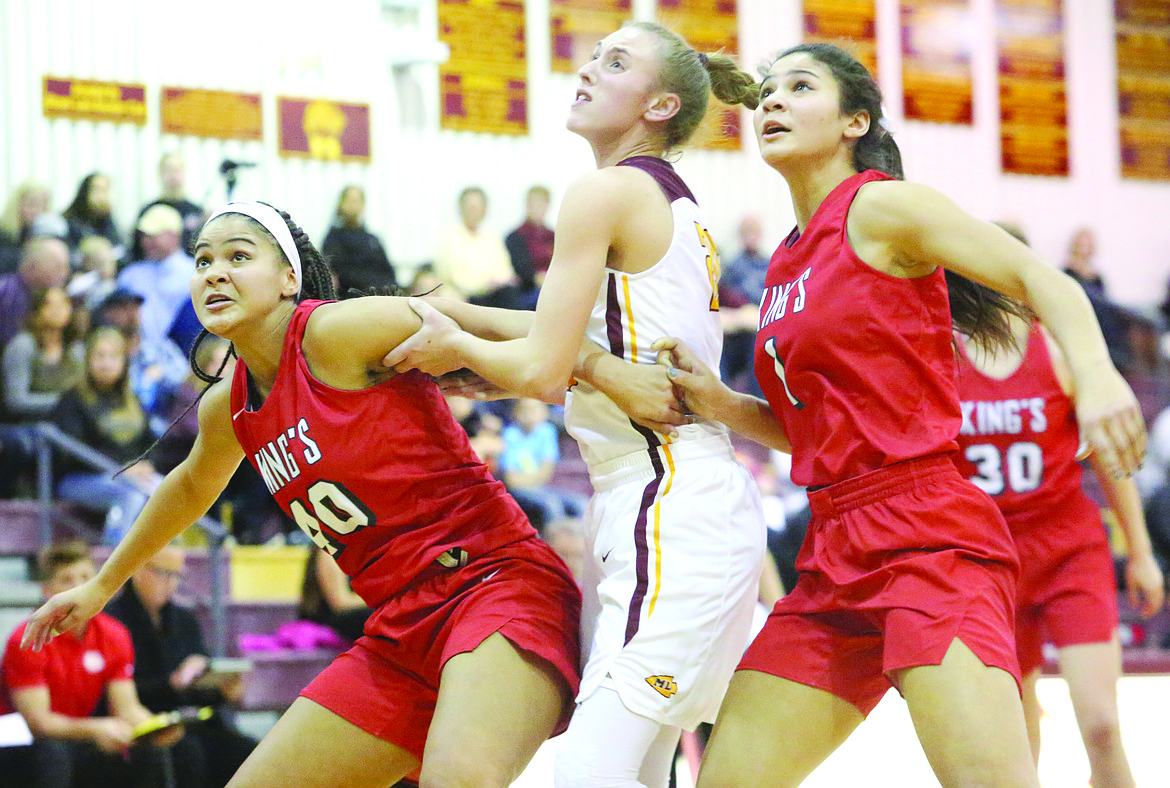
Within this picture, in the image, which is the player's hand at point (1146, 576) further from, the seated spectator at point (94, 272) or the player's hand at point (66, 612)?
the seated spectator at point (94, 272)

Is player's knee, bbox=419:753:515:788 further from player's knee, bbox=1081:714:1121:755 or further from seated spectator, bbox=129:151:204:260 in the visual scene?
seated spectator, bbox=129:151:204:260

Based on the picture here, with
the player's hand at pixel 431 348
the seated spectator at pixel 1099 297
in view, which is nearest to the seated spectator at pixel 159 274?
the player's hand at pixel 431 348

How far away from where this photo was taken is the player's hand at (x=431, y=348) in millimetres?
2852

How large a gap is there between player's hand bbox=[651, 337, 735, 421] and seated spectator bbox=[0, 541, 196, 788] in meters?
2.99

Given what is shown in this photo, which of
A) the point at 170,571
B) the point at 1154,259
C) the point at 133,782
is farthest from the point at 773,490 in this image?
the point at 1154,259

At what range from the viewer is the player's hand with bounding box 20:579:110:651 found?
338cm

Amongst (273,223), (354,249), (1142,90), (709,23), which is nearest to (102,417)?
(354,249)

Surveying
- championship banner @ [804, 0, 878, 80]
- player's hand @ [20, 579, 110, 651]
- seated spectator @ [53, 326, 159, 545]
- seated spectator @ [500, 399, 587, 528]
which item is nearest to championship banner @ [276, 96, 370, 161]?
seated spectator @ [500, 399, 587, 528]

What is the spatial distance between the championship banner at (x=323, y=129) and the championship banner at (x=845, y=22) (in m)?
4.24

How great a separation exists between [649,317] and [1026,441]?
6.17 feet

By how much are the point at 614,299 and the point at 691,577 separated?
621 millimetres

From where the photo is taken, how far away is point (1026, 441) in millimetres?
4219

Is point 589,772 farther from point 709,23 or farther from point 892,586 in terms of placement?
point 709,23

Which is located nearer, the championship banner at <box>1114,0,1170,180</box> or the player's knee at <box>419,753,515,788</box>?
the player's knee at <box>419,753,515,788</box>
